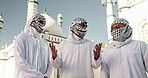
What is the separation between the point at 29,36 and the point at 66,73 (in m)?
0.68

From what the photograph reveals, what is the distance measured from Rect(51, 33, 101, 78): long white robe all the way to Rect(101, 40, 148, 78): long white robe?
6.8 inches

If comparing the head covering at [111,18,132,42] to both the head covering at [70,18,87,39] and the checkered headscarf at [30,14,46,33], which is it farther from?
the checkered headscarf at [30,14,46,33]

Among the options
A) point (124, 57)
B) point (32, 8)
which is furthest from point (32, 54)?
point (32, 8)

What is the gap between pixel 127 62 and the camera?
7.40ft

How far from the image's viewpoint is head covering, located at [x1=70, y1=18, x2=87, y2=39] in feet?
7.98

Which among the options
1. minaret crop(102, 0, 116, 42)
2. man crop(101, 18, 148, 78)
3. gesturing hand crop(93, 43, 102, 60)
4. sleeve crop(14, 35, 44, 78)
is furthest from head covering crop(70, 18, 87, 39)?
minaret crop(102, 0, 116, 42)

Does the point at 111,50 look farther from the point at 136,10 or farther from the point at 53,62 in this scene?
the point at 136,10

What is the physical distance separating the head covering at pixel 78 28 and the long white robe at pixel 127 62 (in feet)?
A: 1.46

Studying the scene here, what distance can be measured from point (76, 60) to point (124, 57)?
2.06 ft

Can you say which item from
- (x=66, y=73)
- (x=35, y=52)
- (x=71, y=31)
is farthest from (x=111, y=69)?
(x=35, y=52)

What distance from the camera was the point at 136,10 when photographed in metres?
10.8

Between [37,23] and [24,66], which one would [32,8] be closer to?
[37,23]

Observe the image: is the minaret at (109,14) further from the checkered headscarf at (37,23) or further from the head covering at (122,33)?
the checkered headscarf at (37,23)

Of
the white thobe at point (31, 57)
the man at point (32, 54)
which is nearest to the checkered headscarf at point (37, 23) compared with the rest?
the man at point (32, 54)
